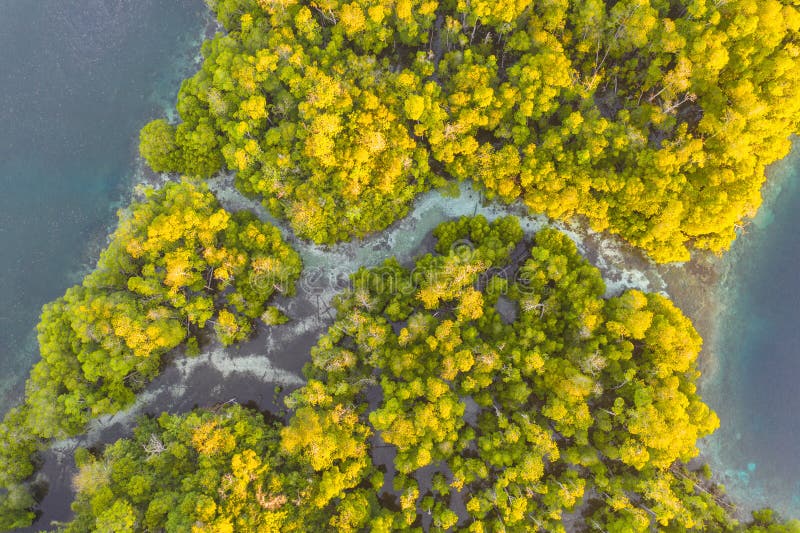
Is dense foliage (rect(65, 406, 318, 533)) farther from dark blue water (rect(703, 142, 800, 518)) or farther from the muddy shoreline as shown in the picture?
dark blue water (rect(703, 142, 800, 518))

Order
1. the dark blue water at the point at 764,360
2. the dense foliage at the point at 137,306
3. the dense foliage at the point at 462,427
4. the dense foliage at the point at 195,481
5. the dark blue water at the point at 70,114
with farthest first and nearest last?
1. the dark blue water at the point at 70,114
2. the dark blue water at the point at 764,360
3. the dense foliage at the point at 137,306
4. the dense foliage at the point at 462,427
5. the dense foliage at the point at 195,481

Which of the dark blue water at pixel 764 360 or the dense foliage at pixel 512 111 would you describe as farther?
the dark blue water at pixel 764 360

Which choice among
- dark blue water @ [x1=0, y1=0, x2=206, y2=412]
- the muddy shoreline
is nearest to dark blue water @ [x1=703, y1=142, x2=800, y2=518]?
the muddy shoreline

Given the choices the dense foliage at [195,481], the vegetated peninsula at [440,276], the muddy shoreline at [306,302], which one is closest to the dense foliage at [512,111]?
the vegetated peninsula at [440,276]

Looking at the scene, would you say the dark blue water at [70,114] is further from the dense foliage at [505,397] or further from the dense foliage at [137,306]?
the dense foliage at [505,397]

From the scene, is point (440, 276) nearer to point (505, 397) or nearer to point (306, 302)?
point (505, 397)

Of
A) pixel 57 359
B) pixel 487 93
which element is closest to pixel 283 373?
pixel 57 359

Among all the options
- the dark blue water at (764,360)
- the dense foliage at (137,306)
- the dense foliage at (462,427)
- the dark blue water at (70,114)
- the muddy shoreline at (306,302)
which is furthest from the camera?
the dark blue water at (70,114)
